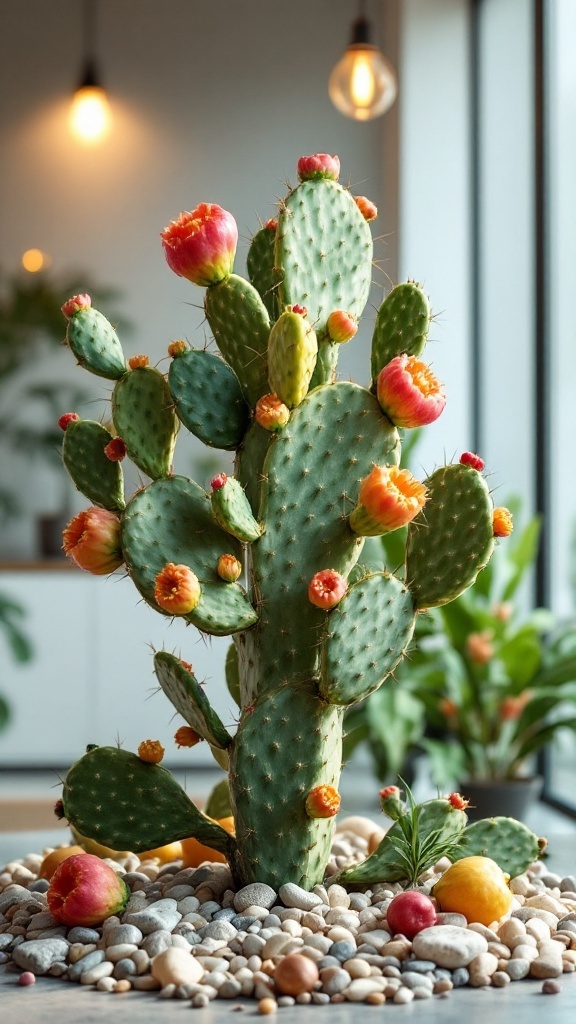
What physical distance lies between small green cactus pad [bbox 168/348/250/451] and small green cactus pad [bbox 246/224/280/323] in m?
0.14

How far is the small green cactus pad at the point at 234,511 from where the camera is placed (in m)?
1.12

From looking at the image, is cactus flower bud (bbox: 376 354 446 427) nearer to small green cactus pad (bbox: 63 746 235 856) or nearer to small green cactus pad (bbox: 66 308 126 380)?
small green cactus pad (bbox: 66 308 126 380)

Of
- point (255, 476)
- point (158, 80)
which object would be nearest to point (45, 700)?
point (158, 80)

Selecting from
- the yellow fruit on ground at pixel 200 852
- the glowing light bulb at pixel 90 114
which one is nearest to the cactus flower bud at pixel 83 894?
the yellow fruit on ground at pixel 200 852

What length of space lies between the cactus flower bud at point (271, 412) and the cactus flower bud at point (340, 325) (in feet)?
0.37

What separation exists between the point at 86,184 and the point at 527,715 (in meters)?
2.80

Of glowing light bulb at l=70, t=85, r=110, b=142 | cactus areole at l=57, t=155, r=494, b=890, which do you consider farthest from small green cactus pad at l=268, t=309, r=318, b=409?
glowing light bulb at l=70, t=85, r=110, b=142

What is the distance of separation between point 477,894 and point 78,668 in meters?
3.40

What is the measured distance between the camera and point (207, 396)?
124 cm

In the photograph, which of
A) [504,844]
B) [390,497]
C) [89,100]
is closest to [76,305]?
[390,497]

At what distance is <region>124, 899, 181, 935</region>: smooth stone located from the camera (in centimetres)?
114

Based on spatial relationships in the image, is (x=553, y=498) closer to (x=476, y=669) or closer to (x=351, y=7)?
(x=476, y=669)

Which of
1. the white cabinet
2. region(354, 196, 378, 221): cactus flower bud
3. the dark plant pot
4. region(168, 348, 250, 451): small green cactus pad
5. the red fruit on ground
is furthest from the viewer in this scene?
the white cabinet

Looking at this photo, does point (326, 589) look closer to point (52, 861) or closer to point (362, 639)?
point (362, 639)
